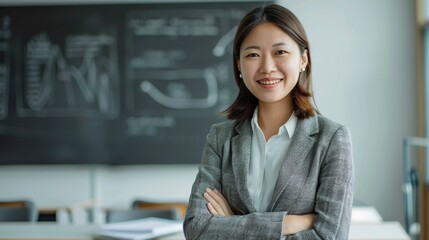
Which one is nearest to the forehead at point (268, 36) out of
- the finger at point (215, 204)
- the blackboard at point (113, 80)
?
the finger at point (215, 204)

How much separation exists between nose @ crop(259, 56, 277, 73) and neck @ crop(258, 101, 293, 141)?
150mm

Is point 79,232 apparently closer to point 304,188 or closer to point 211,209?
point 211,209

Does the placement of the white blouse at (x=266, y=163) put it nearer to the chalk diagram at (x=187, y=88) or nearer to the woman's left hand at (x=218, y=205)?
the woman's left hand at (x=218, y=205)

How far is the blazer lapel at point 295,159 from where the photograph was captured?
1464 millimetres

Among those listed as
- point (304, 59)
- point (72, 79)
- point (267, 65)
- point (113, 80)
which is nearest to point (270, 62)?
point (267, 65)

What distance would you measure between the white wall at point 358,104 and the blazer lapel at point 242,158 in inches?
139

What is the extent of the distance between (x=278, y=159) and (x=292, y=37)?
320 mm

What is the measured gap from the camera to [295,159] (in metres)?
1.48

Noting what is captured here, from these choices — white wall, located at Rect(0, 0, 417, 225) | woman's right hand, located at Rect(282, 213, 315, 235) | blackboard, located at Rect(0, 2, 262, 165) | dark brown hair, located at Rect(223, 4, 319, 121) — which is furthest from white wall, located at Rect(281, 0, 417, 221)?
woman's right hand, located at Rect(282, 213, 315, 235)

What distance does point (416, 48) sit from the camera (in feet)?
16.7

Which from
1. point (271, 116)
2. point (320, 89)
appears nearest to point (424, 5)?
point (320, 89)

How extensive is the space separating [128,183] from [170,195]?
394 millimetres

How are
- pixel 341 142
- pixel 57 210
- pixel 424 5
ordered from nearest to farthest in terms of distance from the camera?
pixel 341 142 < pixel 57 210 < pixel 424 5

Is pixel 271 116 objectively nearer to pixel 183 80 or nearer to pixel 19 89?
pixel 183 80
